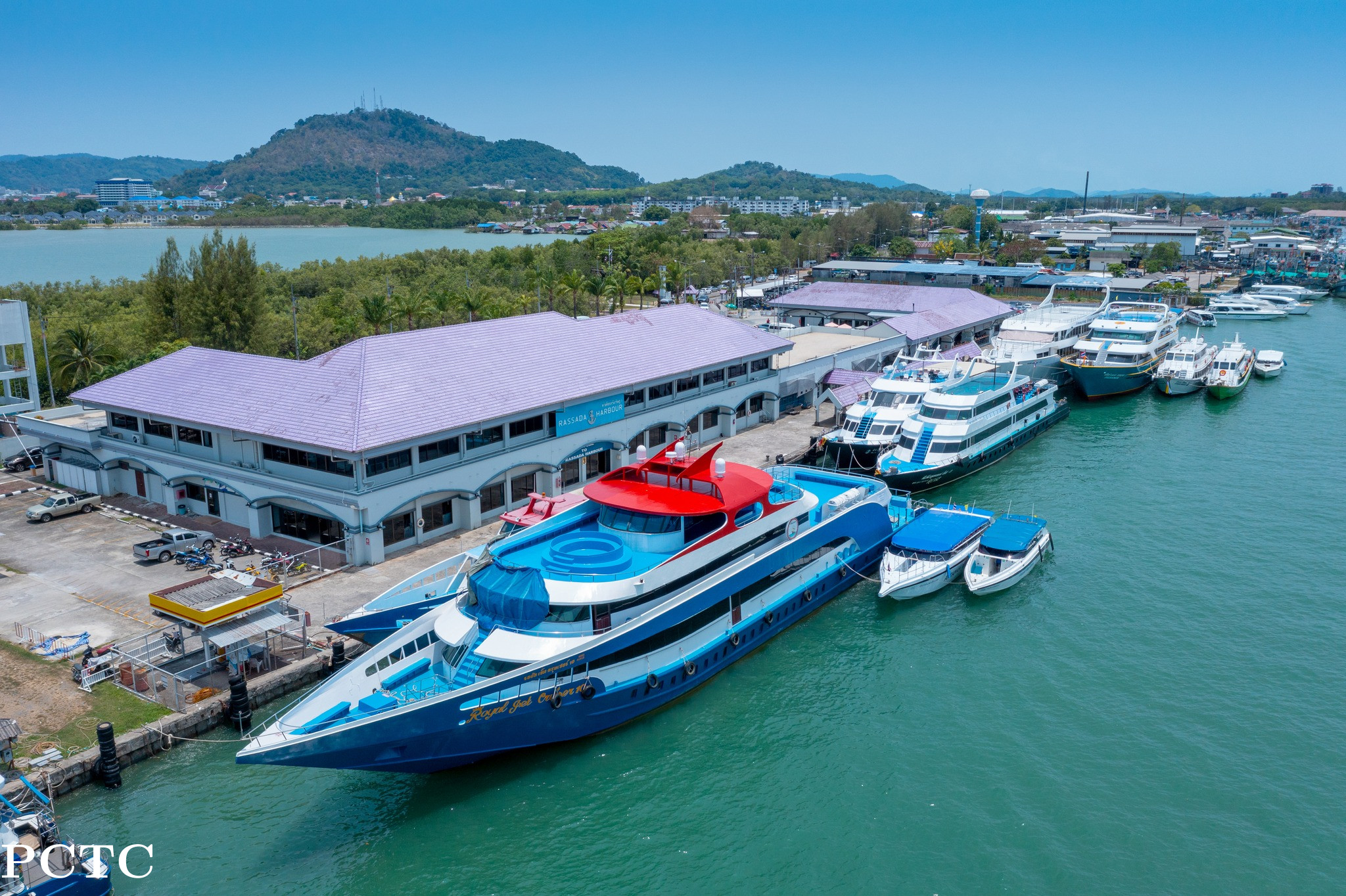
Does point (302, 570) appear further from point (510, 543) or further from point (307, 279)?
point (307, 279)

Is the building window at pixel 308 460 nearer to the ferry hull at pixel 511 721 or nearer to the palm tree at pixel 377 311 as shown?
the ferry hull at pixel 511 721

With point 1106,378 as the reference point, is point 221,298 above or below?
above

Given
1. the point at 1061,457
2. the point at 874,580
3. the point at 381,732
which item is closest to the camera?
the point at 381,732

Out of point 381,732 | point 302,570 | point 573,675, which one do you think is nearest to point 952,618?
point 573,675

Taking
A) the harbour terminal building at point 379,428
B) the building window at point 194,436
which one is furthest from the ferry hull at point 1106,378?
the building window at point 194,436

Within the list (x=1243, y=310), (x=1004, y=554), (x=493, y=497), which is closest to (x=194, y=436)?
(x=493, y=497)

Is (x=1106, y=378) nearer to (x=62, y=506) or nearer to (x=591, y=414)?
(x=591, y=414)

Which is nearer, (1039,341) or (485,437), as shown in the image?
(485,437)
